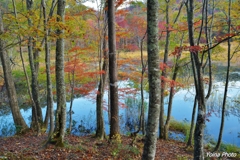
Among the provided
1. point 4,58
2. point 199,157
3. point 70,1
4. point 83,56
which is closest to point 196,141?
point 199,157

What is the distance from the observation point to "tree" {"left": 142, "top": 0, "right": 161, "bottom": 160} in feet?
9.59

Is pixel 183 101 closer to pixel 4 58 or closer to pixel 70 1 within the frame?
pixel 70 1

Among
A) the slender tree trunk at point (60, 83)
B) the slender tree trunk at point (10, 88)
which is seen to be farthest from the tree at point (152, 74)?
the slender tree trunk at point (10, 88)

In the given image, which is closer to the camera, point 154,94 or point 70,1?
point 154,94

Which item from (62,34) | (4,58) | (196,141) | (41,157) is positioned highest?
(62,34)

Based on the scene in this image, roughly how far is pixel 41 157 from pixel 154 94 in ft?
9.58

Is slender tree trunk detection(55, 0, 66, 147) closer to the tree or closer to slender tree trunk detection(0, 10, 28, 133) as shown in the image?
the tree

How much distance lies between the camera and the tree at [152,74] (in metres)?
2.92

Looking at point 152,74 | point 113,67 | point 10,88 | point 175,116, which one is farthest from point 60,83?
point 175,116

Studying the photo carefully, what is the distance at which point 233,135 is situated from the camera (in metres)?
10.1

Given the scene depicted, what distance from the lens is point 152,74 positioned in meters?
3.04

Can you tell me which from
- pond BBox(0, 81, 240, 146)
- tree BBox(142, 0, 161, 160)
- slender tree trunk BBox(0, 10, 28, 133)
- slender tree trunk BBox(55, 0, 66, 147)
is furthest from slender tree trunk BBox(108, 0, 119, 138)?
pond BBox(0, 81, 240, 146)

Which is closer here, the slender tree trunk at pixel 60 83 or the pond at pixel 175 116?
the slender tree trunk at pixel 60 83

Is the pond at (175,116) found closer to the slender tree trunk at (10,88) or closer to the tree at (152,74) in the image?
the slender tree trunk at (10,88)
